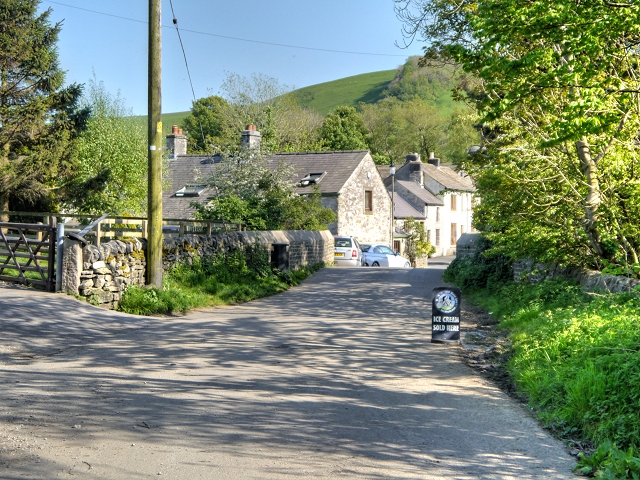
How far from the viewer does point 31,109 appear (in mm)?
29094

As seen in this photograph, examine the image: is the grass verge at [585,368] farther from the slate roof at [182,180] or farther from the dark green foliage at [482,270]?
the slate roof at [182,180]

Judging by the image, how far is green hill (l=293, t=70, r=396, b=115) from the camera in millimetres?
165500

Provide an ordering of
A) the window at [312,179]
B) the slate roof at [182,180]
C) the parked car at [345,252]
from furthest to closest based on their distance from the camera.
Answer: the window at [312,179] → the slate roof at [182,180] → the parked car at [345,252]

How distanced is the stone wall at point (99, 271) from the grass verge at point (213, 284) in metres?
0.34

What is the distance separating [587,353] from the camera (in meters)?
8.65

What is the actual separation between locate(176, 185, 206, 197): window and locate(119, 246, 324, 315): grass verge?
22056mm

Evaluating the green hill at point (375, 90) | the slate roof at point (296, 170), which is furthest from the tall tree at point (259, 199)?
the green hill at point (375, 90)

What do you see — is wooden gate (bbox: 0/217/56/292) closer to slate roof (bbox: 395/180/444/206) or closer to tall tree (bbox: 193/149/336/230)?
tall tree (bbox: 193/149/336/230)

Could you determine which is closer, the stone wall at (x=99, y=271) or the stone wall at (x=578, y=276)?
the stone wall at (x=578, y=276)

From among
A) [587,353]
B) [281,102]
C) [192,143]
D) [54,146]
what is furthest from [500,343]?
[192,143]

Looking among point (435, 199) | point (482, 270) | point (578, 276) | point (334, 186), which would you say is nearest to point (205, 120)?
point (435, 199)

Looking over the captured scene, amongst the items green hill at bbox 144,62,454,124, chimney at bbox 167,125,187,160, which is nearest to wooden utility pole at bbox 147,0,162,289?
chimney at bbox 167,125,187,160

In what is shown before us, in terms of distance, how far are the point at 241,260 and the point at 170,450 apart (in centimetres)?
1543

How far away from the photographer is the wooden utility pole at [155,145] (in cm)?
1576
